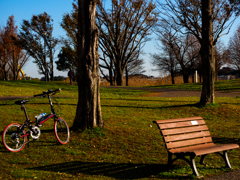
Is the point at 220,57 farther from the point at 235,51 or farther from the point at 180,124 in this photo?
the point at 180,124

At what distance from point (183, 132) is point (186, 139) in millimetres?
158

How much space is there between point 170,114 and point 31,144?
664 centimetres

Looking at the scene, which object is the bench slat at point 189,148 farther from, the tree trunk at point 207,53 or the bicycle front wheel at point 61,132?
the tree trunk at point 207,53

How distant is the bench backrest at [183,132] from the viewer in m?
4.91

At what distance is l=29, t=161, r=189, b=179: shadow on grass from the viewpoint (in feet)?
16.0

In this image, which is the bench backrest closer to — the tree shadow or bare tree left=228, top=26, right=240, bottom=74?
the tree shadow

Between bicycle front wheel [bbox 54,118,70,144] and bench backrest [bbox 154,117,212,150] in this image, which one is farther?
bicycle front wheel [bbox 54,118,70,144]

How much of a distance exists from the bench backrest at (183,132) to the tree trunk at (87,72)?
118 inches

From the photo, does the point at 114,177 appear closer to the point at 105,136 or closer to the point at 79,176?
the point at 79,176

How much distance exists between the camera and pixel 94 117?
754cm

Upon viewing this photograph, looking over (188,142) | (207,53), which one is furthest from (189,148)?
(207,53)

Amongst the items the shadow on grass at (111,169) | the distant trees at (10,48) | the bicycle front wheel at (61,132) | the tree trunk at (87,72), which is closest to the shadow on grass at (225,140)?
the shadow on grass at (111,169)

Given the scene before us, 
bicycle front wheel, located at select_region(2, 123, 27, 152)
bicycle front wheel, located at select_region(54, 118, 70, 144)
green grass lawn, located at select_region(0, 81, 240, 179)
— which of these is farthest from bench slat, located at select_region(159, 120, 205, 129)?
bicycle front wheel, located at select_region(2, 123, 27, 152)

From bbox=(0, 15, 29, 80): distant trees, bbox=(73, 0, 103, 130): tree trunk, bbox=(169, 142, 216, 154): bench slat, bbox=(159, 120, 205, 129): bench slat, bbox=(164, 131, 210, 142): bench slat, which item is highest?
bbox=(0, 15, 29, 80): distant trees
